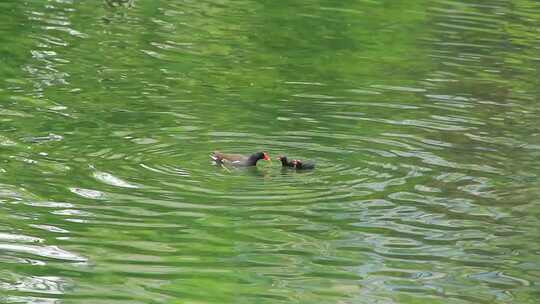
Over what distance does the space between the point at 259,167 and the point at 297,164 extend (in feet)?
2.31

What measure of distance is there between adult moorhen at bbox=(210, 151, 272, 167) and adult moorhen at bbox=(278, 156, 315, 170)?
8.6 inches

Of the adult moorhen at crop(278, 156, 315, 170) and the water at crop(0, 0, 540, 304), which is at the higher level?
the adult moorhen at crop(278, 156, 315, 170)

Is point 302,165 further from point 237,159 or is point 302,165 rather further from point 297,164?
point 237,159

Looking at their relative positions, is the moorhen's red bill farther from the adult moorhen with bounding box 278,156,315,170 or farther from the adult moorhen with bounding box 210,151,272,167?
the adult moorhen with bounding box 210,151,272,167

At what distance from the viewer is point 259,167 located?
54.1 feet

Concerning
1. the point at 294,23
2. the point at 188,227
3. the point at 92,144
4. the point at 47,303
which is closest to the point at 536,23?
the point at 294,23

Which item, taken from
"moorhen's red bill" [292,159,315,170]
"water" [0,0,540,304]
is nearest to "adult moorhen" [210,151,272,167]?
"water" [0,0,540,304]

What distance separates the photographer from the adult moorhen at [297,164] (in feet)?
52.5

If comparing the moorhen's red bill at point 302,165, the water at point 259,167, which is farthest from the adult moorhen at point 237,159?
→ the moorhen's red bill at point 302,165

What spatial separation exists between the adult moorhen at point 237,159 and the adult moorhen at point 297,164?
0.72ft

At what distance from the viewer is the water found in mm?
12609

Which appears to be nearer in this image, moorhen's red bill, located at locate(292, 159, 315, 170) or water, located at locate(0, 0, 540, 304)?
water, located at locate(0, 0, 540, 304)

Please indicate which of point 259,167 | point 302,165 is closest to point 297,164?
point 302,165

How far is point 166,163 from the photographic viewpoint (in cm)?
1611
